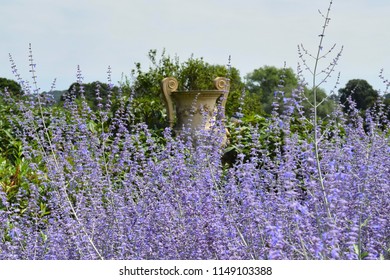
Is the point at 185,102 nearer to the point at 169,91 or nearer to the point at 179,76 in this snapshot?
the point at 169,91

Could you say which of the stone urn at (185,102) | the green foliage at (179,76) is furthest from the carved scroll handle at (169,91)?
the green foliage at (179,76)

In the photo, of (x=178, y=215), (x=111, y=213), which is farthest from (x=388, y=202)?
(x=111, y=213)

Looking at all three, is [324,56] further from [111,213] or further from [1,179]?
[1,179]

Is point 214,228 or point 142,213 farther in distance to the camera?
point 142,213

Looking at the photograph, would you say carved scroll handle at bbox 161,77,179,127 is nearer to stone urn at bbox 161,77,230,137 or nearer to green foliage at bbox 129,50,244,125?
stone urn at bbox 161,77,230,137

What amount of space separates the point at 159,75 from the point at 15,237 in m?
9.51

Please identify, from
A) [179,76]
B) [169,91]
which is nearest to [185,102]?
[169,91]

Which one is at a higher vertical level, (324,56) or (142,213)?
(324,56)

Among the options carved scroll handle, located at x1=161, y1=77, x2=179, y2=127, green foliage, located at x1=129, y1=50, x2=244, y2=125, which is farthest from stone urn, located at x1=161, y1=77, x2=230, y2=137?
green foliage, located at x1=129, y1=50, x2=244, y2=125

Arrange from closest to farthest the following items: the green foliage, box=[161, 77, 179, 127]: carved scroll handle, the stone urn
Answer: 1. the stone urn
2. box=[161, 77, 179, 127]: carved scroll handle
3. the green foliage

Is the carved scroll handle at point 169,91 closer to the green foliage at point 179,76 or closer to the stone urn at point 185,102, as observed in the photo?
the stone urn at point 185,102

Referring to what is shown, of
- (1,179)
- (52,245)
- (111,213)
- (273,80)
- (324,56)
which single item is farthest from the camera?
(273,80)

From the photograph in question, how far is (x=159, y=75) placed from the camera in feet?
44.4

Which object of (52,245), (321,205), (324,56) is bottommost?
(52,245)
